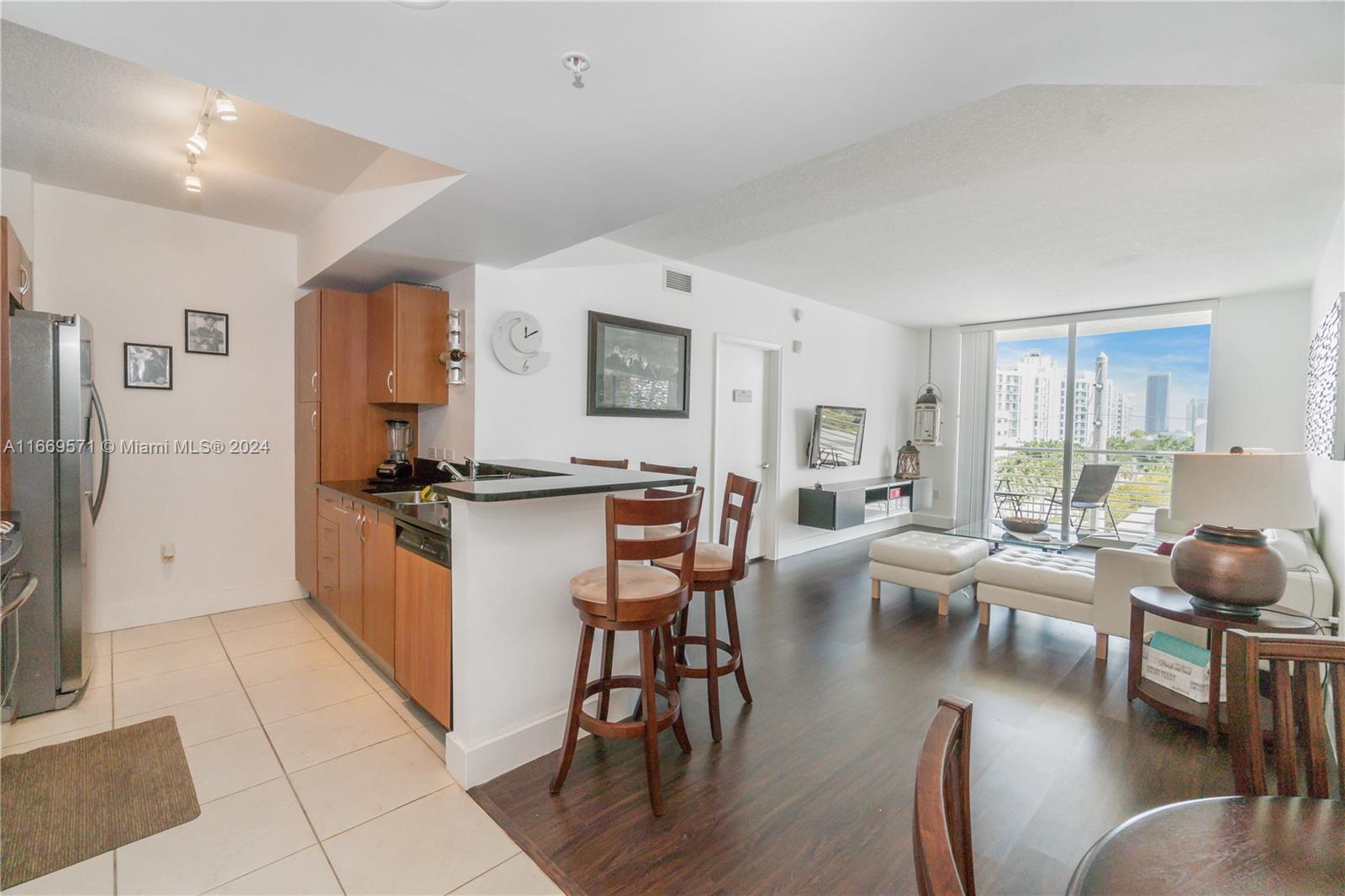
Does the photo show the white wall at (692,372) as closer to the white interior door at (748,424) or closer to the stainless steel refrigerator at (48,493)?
the white interior door at (748,424)

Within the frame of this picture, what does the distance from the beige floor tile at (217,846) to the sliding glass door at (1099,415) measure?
696cm

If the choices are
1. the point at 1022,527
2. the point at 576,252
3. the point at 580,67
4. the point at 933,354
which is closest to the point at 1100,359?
the point at 933,354

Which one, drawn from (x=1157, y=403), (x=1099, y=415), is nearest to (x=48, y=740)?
(x=1099, y=415)

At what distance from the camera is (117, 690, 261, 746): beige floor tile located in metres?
2.42

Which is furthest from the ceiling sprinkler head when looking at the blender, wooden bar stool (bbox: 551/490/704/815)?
the blender

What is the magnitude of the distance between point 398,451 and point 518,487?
2373 mm

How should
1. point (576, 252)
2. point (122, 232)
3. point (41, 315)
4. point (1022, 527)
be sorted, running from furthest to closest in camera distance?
point (1022, 527)
point (576, 252)
point (122, 232)
point (41, 315)

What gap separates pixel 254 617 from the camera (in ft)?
12.5

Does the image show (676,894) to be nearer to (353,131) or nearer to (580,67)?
(580,67)

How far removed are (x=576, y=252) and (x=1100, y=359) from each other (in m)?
6.29

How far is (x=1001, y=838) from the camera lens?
1.83m

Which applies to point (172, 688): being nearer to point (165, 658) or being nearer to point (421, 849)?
point (165, 658)

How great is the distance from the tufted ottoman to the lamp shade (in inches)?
51.0

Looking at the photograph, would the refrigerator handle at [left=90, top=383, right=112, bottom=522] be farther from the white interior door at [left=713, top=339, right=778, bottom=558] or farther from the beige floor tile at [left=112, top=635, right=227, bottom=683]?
the white interior door at [left=713, top=339, right=778, bottom=558]
